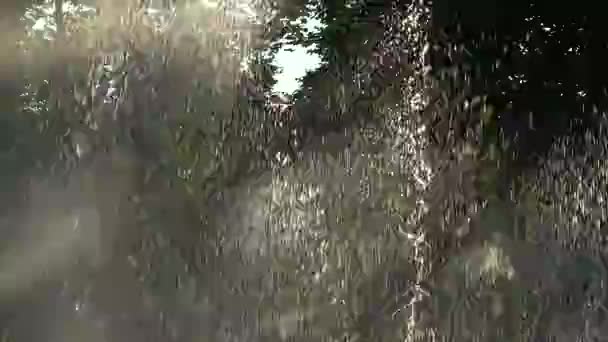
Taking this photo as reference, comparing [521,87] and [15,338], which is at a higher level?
[521,87]

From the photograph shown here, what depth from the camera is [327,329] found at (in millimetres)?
882

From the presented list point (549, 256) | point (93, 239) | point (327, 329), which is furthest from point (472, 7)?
point (93, 239)

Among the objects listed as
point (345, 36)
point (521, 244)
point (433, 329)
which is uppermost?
point (345, 36)

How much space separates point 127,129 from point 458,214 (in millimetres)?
458

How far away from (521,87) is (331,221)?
342 millimetres

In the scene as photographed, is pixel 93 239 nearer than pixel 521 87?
Yes

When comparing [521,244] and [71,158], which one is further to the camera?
[521,244]

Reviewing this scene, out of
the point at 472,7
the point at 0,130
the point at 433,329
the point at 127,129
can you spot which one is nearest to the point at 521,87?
the point at 472,7

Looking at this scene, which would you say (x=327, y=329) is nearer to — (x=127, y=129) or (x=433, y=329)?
(x=433, y=329)

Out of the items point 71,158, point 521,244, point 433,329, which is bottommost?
point 433,329

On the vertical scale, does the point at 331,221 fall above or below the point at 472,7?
below

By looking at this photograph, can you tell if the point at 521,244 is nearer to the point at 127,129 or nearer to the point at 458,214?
the point at 458,214

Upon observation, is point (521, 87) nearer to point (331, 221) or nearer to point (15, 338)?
point (331, 221)

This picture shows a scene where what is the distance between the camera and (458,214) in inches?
36.9
